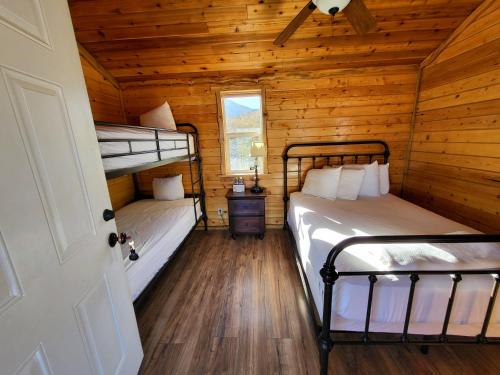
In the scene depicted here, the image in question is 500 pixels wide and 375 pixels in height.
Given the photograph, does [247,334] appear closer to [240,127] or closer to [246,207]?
[246,207]

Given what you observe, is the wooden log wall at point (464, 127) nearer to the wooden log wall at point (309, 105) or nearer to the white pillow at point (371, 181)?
the wooden log wall at point (309, 105)

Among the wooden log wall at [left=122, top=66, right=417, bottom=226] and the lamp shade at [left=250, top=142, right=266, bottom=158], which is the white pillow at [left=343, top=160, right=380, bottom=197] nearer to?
the wooden log wall at [left=122, top=66, right=417, bottom=226]

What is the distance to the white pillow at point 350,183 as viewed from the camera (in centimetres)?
247

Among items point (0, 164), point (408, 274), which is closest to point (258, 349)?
point (408, 274)

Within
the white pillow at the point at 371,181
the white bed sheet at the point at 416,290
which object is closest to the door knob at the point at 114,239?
the white bed sheet at the point at 416,290

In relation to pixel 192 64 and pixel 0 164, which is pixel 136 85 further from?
pixel 0 164

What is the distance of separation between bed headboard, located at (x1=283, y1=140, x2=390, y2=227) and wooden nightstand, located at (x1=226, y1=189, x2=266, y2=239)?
1.53 feet

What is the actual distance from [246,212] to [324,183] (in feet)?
3.48

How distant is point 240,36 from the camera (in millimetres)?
2244

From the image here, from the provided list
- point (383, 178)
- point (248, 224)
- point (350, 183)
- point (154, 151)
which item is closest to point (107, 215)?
point (154, 151)

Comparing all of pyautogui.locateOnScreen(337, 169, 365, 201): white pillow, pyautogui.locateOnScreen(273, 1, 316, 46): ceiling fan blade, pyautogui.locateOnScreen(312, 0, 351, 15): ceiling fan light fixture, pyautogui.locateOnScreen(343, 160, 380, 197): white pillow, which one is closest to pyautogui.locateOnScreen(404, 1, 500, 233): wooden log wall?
pyautogui.locateOnScreen(343, 160, 380, 197): white pillow

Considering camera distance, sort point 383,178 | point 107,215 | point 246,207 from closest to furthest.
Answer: point 107,215
point 383,178
point 246,207

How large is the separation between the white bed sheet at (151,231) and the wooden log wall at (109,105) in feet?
0.91

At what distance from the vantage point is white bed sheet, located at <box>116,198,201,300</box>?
1.50 metres
